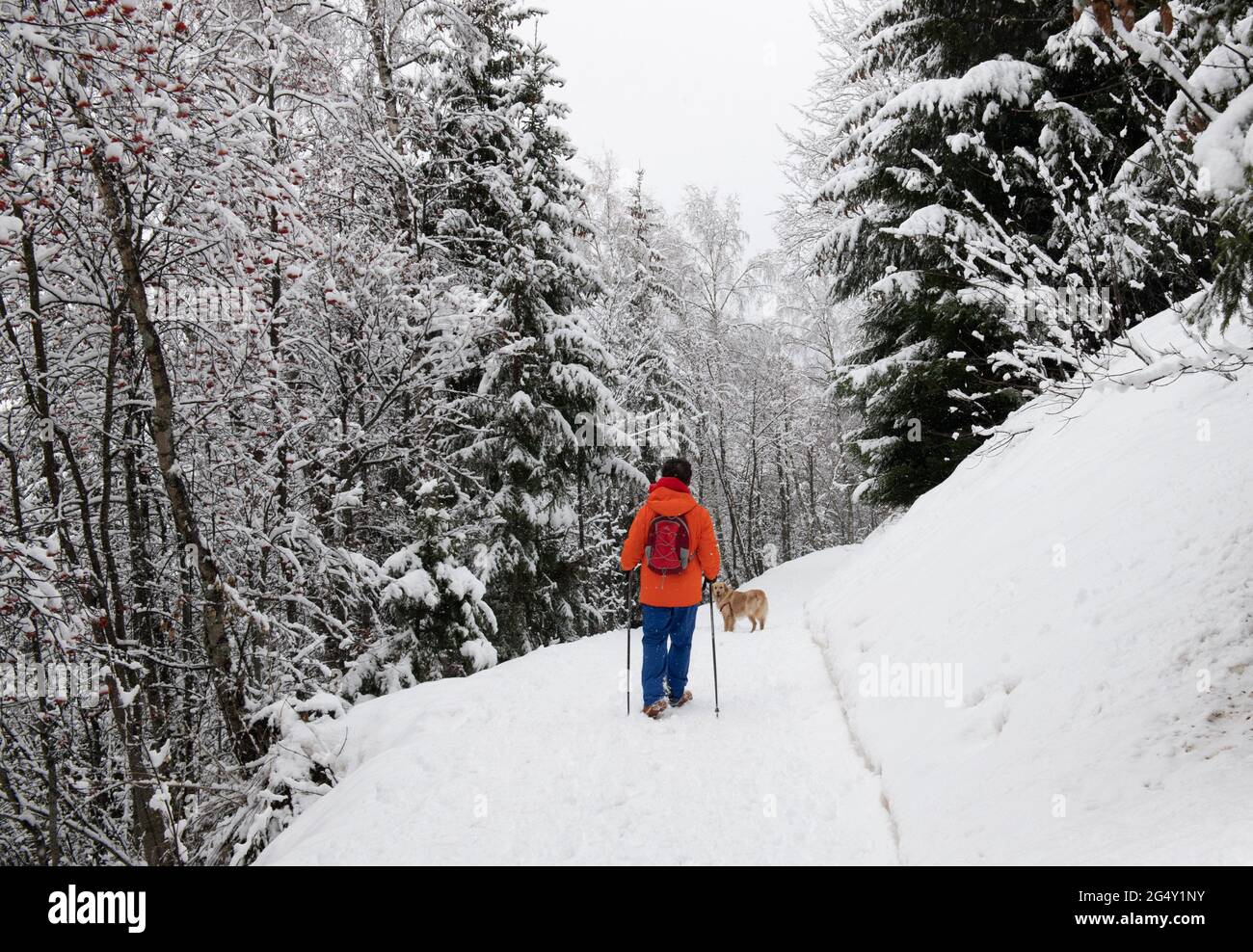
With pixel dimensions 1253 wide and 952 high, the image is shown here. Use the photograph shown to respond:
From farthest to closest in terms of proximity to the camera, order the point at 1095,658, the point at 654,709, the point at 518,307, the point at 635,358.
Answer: the point at 635,358 < the point at 518,307 < the point at 654,709 < the point at 1095,658

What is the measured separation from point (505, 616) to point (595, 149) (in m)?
20.6

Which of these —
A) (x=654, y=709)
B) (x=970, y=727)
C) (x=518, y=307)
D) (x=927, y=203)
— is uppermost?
(x=927, y=203)

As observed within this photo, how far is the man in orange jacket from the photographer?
612 centimetres

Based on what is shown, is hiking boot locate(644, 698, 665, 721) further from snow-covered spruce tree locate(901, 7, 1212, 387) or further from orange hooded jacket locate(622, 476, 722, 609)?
snow-covered spruce tree locate(901, 7, 1212, 387)

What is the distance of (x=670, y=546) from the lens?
6141 mm

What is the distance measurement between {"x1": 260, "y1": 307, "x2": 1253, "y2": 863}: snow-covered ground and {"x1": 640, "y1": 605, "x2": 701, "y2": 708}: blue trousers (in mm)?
359

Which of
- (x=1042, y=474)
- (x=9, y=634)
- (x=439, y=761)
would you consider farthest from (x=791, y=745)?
(x=9, y=634)

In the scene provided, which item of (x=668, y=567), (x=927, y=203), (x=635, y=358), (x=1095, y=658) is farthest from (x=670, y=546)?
(x=635, y=358)

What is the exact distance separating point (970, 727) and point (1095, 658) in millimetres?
789

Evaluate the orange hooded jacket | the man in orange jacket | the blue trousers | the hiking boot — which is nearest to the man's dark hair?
the man in orange jacket

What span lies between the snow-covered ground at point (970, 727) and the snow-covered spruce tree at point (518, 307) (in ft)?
21.9

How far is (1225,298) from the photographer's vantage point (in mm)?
2834

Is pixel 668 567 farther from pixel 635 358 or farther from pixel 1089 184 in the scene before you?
pixel 635 358
